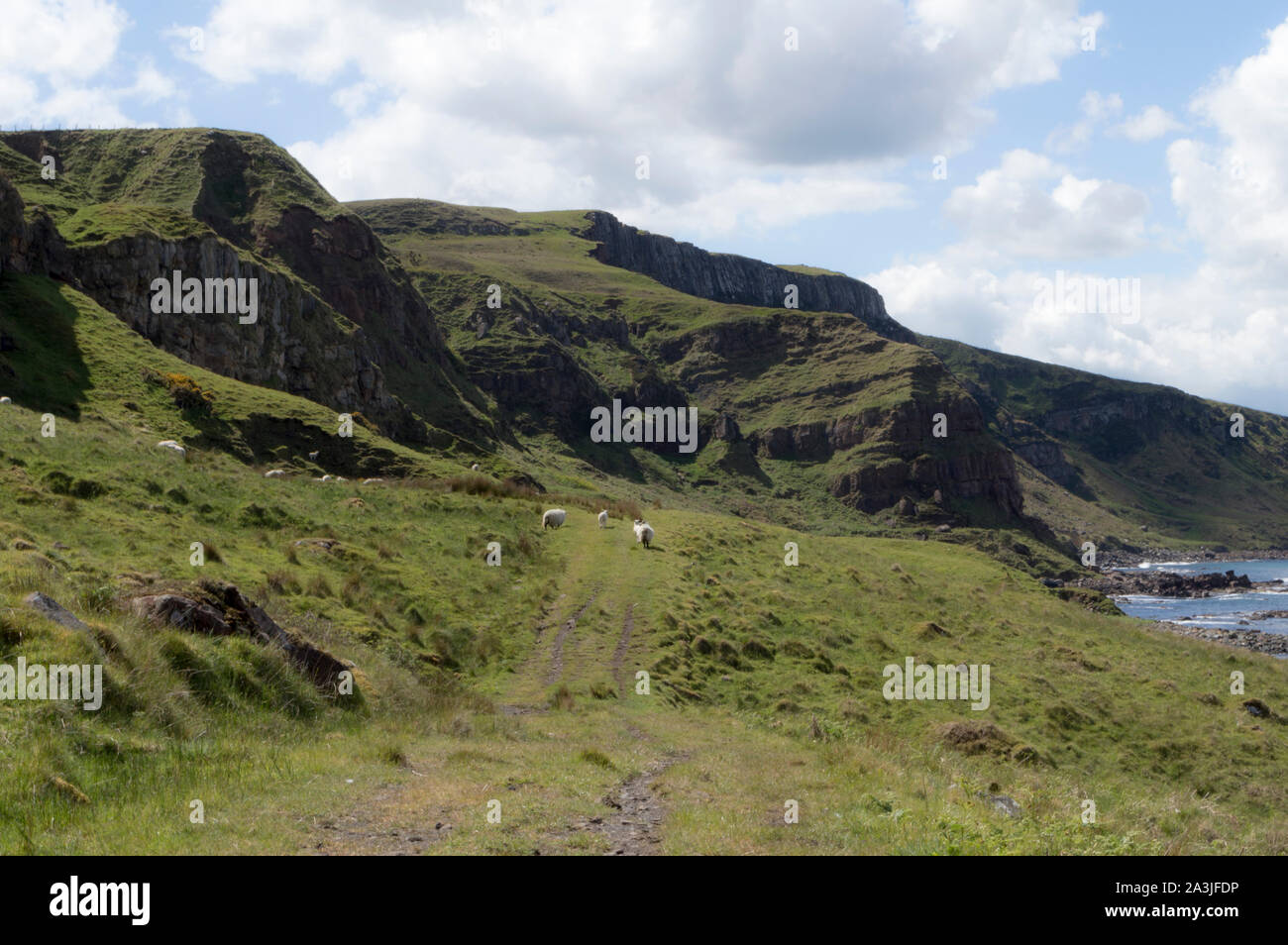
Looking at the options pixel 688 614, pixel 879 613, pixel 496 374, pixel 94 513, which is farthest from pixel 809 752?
pixel 496 374

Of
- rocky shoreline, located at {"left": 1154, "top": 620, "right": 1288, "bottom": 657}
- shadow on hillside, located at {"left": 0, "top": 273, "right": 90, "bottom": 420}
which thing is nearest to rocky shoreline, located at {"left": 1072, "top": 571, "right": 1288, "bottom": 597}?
rocky shoreline, located at {"left": 1154, "top": 620, "right": 1288, "bottom": 657}

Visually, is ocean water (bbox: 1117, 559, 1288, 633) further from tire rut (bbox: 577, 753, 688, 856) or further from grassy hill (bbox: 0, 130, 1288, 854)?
tire rut (bbox: 577, 753, 688, 856)

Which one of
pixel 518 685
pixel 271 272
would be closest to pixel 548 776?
pixel 518 685

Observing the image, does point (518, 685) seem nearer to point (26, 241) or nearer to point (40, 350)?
point (40, 350)

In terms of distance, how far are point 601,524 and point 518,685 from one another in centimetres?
2594

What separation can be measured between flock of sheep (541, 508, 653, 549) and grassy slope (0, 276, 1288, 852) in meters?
0.76

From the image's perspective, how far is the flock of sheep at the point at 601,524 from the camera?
133 ft

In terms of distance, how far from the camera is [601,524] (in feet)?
151

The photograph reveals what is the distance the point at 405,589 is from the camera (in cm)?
2441

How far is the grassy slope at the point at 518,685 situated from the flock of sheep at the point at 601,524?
0.76 m

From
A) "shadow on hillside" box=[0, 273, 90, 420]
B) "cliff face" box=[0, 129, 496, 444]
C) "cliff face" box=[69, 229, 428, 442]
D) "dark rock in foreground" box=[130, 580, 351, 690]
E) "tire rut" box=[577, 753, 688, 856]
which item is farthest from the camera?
"cliff face" box=[0, 129, 496, 444]

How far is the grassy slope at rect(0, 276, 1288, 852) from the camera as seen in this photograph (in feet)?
29.8
